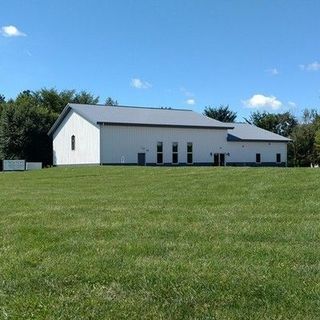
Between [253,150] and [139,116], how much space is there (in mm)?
13509

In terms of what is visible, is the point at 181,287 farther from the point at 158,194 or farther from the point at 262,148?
the point at 262,148

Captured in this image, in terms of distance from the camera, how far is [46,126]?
188 ft

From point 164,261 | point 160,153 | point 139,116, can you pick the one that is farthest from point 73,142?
point 164,261

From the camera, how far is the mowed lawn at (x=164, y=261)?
4.87 meters

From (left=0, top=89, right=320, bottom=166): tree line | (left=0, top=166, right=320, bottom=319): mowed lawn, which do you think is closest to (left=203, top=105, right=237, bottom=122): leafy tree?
(left=0, top=89, right=320, bottom=166): tree line

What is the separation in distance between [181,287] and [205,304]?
1.77 ft

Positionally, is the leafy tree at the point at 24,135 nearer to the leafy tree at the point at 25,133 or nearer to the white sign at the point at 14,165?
the leafy tree at the point at 25,133

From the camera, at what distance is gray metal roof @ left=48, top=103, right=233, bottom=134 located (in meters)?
46.5

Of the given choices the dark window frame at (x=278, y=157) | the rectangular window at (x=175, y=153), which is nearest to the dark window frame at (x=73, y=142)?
the rectangular window at (x=175, y=153)

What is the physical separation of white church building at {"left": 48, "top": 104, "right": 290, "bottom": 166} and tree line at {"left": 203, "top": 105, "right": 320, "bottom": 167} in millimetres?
13774

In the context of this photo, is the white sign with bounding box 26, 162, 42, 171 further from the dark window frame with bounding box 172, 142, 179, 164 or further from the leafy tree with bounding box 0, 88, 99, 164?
the dark window frame with bounding box 172, 142, 179, 164

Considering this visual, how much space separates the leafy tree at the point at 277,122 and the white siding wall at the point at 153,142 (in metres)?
35.9

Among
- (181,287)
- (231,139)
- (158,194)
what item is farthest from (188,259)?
(231,139)

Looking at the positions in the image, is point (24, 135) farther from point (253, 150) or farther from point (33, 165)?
point (253, 150)
